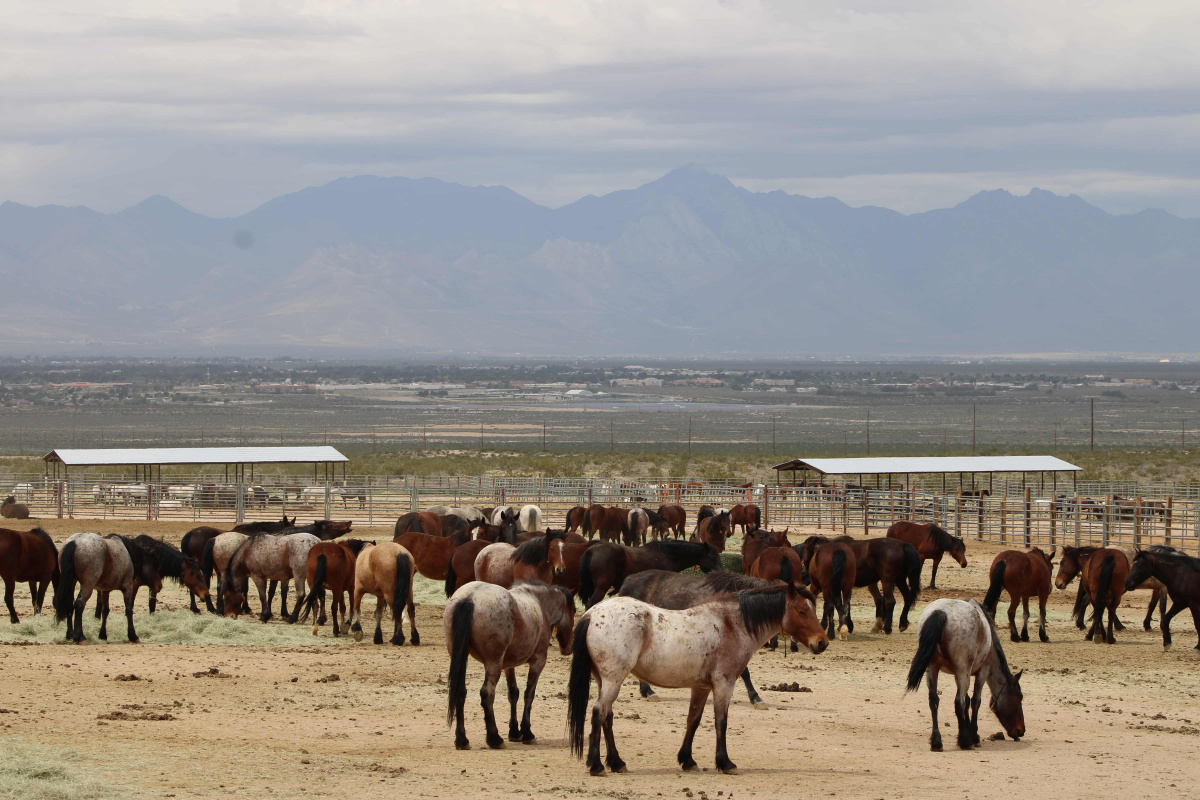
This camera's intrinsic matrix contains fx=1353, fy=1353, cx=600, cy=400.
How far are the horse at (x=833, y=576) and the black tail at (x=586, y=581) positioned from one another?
2995mm

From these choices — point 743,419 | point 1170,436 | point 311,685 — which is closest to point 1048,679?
point 311,685

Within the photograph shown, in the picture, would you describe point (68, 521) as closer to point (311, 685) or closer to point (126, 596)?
point (126, 596)

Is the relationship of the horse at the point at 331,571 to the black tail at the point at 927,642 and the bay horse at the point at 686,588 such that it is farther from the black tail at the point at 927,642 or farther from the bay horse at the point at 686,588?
the black tail at the point at 927,642

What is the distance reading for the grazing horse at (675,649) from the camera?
880 cm

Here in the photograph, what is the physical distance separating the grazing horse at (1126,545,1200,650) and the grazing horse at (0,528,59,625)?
12249 mm

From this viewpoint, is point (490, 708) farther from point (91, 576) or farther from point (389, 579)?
point (91, 576)

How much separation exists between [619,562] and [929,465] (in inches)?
838

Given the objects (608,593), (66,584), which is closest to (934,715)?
(608,593)

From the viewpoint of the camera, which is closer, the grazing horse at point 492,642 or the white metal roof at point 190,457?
the grazing horse at point 492,642

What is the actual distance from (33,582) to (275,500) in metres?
20.4

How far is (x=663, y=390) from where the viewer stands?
174 meters

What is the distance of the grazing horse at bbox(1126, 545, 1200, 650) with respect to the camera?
15.5 metres

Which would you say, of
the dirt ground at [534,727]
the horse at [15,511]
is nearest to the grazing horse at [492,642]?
the dirt ground at [534,727]

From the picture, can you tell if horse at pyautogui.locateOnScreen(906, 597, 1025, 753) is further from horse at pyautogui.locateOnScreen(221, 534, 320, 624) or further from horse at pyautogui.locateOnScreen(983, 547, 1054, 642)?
horse at pyautogui.locateOnScreen(221, 534, 320, 624)
